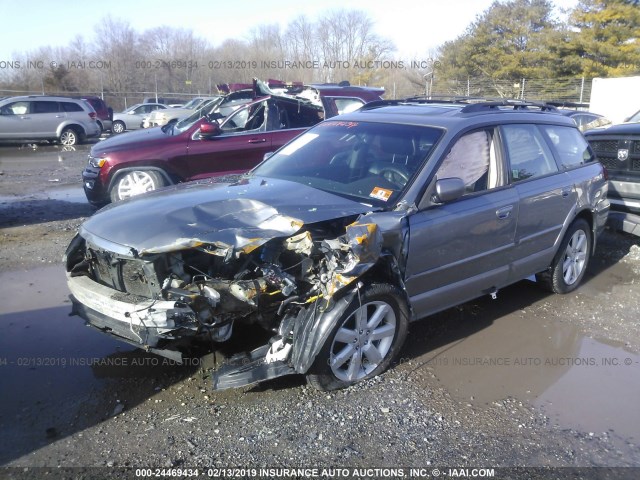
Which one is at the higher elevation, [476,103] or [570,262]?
[476,103]

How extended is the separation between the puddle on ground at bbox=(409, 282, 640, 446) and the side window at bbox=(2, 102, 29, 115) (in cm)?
1897

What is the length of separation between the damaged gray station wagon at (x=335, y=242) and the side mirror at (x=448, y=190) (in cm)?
1

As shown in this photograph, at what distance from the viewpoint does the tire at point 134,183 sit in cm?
788

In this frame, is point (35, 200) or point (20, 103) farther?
point (20, 103)

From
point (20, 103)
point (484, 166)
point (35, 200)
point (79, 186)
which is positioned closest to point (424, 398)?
point (484, 166)

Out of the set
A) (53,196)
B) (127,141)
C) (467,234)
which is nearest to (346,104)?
(127,141)

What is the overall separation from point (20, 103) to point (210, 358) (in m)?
18.7

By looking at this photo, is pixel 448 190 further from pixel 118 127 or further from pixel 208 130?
pixel 118 127

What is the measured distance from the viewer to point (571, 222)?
5508 millimetres

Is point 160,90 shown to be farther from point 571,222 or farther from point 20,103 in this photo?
point 571,222

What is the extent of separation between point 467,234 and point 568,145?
2.18 m

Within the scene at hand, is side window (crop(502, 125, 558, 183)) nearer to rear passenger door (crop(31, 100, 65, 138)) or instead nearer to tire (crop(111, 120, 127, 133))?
rear passenger door (crop(31, 100, 65, 138))

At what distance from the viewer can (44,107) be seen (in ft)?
63.5

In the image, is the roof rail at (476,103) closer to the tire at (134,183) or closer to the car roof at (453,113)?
the car roof at (453,113)
